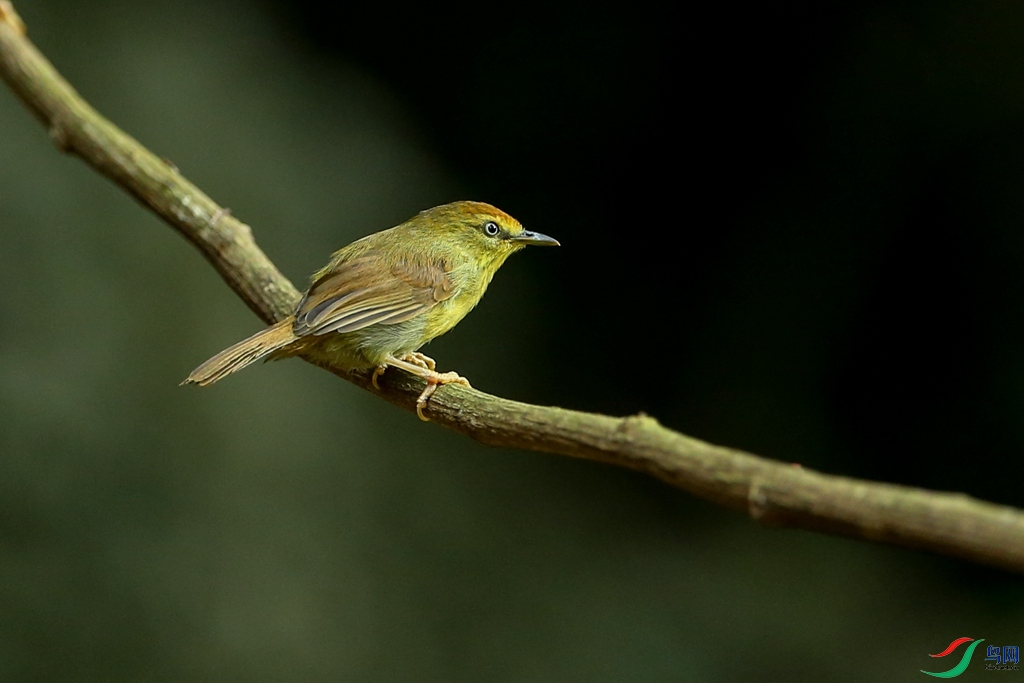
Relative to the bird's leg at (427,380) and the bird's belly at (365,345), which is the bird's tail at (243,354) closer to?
the bird's belly at (365,345)

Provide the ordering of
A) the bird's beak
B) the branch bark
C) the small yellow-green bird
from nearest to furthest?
1. the branch bark
2. the small yellow-green bird
3. the bird's beak

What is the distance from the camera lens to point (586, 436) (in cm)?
214

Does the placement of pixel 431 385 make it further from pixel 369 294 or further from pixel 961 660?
pixel 961 660

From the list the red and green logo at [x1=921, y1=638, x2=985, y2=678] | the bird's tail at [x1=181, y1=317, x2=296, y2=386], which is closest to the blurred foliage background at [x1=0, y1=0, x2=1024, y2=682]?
the red and green logo at [x1=921, y1=638, x2=985, y2=678]

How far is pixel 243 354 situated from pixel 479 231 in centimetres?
121

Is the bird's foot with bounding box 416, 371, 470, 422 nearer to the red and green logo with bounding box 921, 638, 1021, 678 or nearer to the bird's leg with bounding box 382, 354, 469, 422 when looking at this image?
the bird's leg with bounding box 382, 354, 469, 422

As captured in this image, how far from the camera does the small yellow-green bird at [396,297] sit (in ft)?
10.7

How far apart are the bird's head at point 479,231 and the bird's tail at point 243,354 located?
34.4 inches

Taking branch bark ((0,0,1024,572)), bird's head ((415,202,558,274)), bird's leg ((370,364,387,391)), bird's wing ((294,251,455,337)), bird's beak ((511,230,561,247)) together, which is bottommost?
branch bark ((0,0,1024,572))

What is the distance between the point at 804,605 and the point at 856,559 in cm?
45

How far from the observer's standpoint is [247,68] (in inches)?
229

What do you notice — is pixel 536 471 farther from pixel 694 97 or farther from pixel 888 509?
pixel 888 509

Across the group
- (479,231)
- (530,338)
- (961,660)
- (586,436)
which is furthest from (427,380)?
(961,660)

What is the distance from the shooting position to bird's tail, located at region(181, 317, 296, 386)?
10.2 feet
